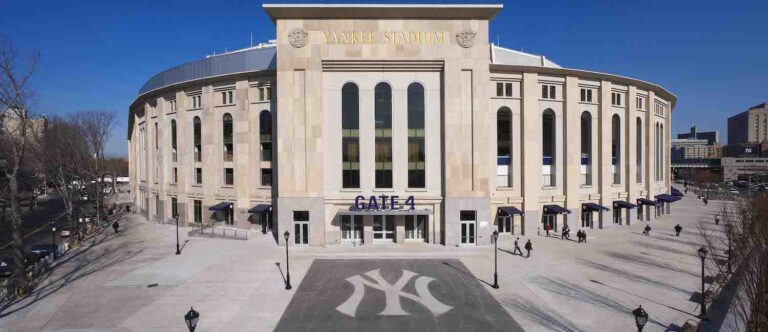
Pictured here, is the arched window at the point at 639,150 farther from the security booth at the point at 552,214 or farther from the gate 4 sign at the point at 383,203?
the gate 4 sign at the point at 383,203

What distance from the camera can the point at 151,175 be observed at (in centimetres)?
4947

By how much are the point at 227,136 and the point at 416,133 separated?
21.1 meters

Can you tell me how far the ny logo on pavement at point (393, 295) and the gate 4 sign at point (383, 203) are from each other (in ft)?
25.5

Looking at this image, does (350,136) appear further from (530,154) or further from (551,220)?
(551,220)

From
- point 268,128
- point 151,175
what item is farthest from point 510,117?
point 151,175

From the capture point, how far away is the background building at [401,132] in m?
31.8

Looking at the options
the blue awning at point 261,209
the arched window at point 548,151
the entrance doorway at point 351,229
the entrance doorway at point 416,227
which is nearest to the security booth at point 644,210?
the arched window at point 548,151

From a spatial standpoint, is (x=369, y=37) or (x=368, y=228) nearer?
(x=369, y=37)

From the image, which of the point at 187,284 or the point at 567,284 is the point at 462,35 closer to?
the point at 567,284

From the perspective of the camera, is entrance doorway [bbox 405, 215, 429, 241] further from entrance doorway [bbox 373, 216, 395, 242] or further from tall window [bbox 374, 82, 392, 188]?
tall window [bbox 374, 82, 392, 188]

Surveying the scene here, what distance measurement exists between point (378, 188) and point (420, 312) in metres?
15.7

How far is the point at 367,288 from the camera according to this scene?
21.4 meters

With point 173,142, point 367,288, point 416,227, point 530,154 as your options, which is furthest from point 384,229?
point 173,142

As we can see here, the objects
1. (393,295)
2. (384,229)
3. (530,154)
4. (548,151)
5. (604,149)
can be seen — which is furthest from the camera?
(604,149)
